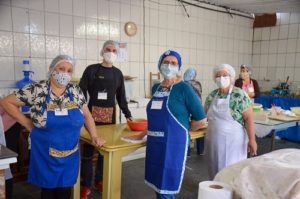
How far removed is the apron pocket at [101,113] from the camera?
9.38 feet

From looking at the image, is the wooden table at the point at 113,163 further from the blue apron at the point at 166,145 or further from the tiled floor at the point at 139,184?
the tiled floor at the point at 139,184

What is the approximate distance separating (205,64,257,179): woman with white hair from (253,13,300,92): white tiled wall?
4.06m

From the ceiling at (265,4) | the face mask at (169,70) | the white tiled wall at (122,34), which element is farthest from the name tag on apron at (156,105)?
the ceiling at (265,4)

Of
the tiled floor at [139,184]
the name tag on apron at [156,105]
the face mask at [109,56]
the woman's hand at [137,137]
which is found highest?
the face mask at [109,56]

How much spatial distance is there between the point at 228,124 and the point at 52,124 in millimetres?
1436

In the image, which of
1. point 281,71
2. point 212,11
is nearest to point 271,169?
point 212,11

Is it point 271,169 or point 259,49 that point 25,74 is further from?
point 259,49

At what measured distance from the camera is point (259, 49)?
6.58 m

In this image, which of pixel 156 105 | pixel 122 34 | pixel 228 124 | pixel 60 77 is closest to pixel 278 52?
pixel 122 34

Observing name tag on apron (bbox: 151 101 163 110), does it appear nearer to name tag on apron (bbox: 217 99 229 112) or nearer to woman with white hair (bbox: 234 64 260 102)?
name tag on apron (bbox: 217 99 229 112)

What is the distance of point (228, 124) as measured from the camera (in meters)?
2.42

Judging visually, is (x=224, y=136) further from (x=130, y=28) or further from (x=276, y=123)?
(x=130, y=28)

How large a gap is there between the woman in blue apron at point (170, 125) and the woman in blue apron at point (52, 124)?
0.54 metres

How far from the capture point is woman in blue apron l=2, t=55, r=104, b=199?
1.86m
